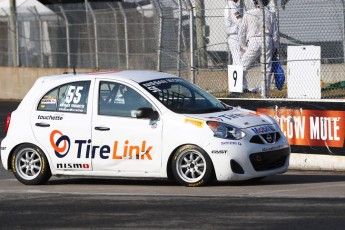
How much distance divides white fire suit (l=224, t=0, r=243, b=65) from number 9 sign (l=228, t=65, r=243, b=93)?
1.19 metres

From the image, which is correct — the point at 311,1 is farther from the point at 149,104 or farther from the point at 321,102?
the point at 149,104

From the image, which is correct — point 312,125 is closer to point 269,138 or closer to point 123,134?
point 269,138

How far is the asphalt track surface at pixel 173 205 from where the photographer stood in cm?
986

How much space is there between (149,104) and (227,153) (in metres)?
1.23

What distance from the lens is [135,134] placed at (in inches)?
504

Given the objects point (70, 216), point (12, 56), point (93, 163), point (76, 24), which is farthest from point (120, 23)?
point (70, 216)

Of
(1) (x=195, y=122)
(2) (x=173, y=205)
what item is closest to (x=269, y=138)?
(1) (x=195, y=122)

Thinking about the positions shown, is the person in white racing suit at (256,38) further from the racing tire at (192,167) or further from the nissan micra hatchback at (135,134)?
the racing tire at (192,167)

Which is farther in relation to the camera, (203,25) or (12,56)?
(12,56)

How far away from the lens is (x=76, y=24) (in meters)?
27.7

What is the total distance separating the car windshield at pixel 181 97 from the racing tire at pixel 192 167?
0.59 metres

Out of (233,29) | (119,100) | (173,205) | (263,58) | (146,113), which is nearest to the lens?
(173,205)

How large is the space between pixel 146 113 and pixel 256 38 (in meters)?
5.34

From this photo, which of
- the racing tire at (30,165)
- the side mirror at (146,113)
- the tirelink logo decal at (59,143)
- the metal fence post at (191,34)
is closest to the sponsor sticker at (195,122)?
the side mirror at (146,113)
